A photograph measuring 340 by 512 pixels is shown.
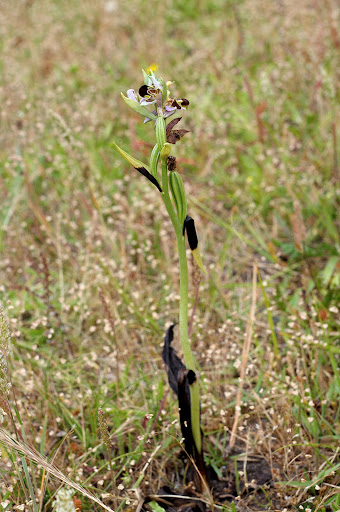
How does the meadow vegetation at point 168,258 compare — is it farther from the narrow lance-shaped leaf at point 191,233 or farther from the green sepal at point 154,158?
the green sepal at point 154,158

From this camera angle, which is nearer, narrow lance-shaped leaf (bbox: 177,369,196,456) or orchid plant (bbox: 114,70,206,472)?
orchid plant (bbox: 114,70,206,472)

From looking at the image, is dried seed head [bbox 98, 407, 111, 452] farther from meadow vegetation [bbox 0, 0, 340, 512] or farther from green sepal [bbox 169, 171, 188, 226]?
green sepal [bbox 169, 171, 188, 226]

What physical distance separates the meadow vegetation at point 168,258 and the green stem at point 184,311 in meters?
0.09

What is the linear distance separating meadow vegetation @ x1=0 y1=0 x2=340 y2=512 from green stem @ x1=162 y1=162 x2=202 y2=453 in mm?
89

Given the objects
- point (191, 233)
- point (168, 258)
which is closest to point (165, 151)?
point (191, 233)

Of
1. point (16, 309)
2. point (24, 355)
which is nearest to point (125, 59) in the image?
point (16, 309)

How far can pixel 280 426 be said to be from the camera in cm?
158

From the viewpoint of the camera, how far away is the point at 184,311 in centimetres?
136

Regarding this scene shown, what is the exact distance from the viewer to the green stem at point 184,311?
1.25 m

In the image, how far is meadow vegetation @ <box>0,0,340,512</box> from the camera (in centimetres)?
157

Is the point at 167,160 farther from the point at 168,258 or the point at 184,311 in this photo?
the point at 168,258

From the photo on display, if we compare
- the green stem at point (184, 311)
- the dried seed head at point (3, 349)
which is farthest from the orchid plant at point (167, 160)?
the dried seed head at point (3, 349)

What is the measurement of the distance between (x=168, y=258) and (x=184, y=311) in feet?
3.21

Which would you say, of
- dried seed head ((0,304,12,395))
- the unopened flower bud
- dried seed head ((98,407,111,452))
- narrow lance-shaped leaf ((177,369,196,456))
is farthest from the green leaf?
the unopened flower bud
